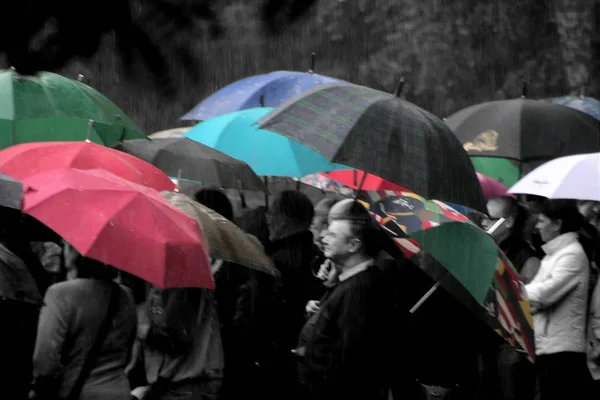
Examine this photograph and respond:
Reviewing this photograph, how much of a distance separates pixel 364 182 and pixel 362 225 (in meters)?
2.64

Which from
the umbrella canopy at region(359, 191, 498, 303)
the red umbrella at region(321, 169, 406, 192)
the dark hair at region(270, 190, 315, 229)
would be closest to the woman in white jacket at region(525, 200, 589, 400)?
the red umbrella at region(321, 169, 406, 192)

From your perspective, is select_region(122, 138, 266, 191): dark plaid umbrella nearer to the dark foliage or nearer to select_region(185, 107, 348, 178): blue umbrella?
select_region(185, 107, 348, 178): blue umbrella

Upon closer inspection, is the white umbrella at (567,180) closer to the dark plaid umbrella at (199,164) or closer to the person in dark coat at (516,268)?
the person in dark coat at (516,268)

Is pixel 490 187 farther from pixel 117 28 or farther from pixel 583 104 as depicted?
pixel 117 28

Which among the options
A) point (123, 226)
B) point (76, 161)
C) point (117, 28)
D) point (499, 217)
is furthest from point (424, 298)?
point (117, 28)

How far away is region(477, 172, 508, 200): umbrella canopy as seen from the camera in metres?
10.6

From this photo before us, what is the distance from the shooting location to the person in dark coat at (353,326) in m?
5.86

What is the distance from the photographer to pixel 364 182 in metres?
8.66

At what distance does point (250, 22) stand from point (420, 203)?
10.5 ft

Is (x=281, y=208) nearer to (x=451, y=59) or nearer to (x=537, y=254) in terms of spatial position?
(x=537, y=254)

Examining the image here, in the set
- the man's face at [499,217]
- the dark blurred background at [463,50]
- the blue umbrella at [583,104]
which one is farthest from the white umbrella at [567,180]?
the blue umbrella at [583,104]

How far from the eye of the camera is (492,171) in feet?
39.0

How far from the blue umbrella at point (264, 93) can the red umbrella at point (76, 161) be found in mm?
3311

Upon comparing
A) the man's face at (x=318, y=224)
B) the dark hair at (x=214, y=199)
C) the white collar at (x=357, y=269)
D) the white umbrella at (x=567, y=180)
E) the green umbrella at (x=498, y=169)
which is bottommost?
the green umbrella at (x=498, y=169)
